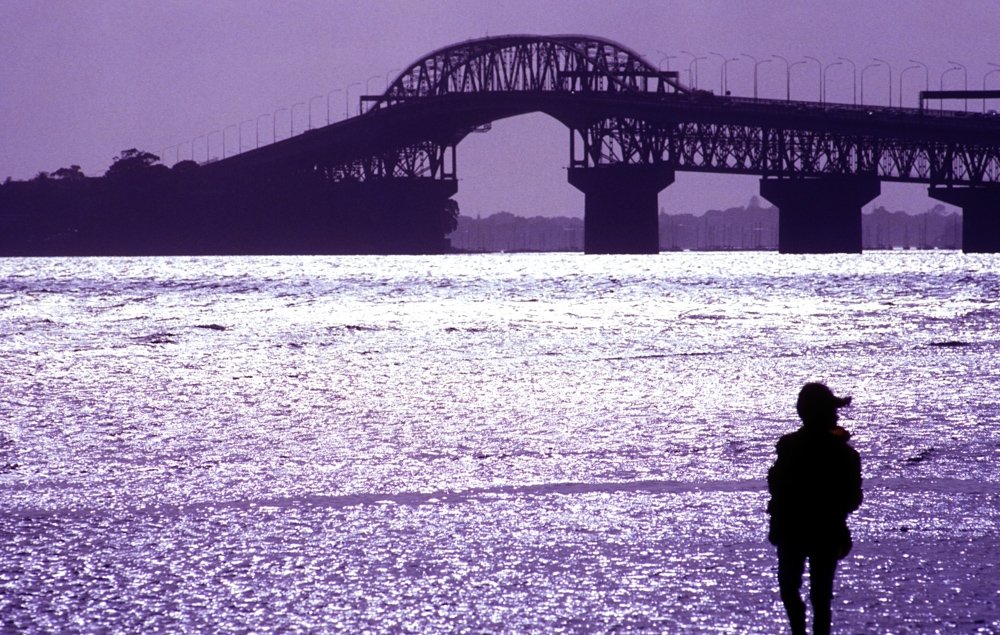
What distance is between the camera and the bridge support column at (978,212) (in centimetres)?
17538

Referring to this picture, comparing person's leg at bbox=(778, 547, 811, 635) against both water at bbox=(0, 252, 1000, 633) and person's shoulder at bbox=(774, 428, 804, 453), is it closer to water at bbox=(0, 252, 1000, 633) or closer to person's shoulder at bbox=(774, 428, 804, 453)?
person's shoulder at bbox=(774, 428, 804, 453)

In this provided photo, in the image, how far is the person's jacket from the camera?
316 inches

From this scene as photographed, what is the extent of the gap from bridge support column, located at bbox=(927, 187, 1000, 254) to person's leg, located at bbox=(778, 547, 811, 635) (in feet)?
570

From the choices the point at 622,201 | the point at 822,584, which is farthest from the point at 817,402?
the point at 622,201

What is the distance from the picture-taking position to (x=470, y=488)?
15539 mm

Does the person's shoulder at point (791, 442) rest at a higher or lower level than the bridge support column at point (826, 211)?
lower

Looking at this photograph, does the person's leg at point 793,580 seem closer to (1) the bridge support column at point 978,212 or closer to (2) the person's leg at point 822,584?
(2) the person's leg at point 822,584

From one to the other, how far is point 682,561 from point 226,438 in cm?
915

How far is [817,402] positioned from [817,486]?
479 mm

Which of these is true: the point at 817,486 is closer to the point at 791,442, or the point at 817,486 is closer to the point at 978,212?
the point at 791,442

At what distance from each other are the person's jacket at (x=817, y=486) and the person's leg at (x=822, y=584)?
0.25 ft

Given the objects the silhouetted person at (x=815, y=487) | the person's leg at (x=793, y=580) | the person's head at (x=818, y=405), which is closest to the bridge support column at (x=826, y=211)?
the person's leg at (x=793, y=580)

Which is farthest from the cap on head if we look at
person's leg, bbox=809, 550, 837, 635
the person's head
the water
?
the water

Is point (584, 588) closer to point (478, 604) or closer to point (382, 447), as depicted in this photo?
point (478, 604)
